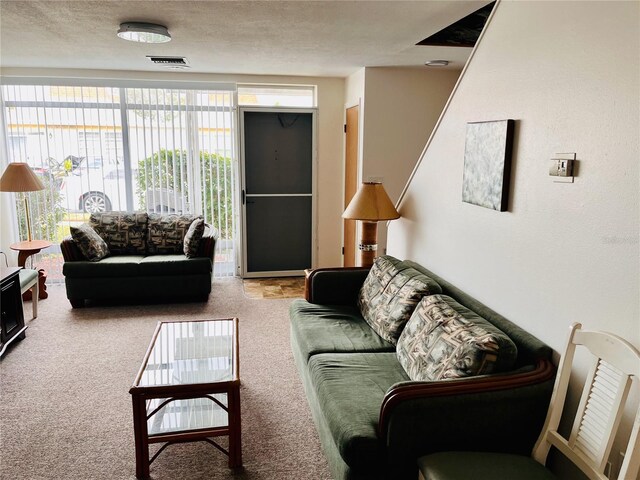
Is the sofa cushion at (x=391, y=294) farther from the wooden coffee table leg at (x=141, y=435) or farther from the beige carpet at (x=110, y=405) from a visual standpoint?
the wooden coffee table leg at (x=141, y=435)

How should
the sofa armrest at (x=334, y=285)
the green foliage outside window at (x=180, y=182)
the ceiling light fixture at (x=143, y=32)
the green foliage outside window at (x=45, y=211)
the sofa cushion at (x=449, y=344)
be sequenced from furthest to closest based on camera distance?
the green foliage outside window at (x=180, y=182) → the green foliage outside window at (x=45, y=211) → the sofa armrest at (x=334, y=285) → the ceiling light fixture at (x=143, y=32) → the sofa cushion at (x=449, y=344)

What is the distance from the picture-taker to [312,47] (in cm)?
383

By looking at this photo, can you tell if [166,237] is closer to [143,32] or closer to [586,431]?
[143,32]

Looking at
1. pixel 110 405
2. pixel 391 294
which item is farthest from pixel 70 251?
pixel 391 294

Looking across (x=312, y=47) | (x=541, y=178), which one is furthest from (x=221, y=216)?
(x=541, y=178)

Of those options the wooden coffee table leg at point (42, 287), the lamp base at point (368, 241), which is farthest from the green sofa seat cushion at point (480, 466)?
the wooden coffee table leg at point (42, 287)

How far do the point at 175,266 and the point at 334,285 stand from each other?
1.93m

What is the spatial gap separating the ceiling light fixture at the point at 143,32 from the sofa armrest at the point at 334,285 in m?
1.89

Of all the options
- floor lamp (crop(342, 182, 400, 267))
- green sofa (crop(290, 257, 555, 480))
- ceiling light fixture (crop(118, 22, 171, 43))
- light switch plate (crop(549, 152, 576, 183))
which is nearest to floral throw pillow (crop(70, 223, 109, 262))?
ceiling light fixture (crop(118, 22, 171, 43))

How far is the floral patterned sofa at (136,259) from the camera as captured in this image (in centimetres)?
462

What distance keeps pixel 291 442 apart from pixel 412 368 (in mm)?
766

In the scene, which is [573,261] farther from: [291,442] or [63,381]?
[63,381]

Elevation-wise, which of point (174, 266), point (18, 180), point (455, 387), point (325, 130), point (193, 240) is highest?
point (325, 130)

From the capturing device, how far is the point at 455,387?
6.35 ft
